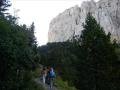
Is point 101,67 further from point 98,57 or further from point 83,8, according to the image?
point 83,8

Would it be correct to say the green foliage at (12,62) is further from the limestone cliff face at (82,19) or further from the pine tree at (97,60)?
the limestone cliff face at (82,19)

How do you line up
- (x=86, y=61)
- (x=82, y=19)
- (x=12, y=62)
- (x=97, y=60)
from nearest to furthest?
(x=12, y=62), (x=97, y=60), (x=86, y=61), (x=82, y=19)

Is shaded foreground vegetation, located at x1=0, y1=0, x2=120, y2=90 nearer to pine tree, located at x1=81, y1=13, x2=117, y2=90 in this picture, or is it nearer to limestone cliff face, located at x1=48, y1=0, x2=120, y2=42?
pine tree, located at x1=81, y1=13, x2=117, y2=90

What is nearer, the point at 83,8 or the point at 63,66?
the point at 63,66

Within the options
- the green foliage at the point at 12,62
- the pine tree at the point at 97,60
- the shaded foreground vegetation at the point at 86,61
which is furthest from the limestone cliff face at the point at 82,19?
the green foliage at the point at 12,62

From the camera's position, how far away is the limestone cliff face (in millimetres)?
171125

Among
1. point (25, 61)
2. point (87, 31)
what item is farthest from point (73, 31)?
point (25, 61)

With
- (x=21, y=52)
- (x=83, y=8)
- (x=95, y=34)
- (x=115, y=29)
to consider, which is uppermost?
(x=83, y=8)

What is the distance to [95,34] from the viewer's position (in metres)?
51.0

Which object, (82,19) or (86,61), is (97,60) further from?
(82,19)

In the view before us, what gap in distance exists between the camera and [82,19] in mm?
180125

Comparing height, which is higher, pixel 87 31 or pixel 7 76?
pixel 87 31

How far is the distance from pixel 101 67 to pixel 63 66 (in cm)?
588

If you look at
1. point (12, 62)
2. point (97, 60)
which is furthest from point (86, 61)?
point (12, 62)
